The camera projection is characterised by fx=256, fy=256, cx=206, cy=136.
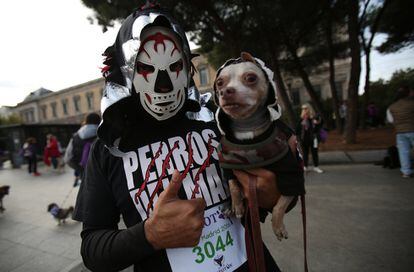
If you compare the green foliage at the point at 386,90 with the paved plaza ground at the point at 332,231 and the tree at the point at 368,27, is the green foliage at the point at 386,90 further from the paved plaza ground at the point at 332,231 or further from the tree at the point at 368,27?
the paved plaza ground at the point at 332,231

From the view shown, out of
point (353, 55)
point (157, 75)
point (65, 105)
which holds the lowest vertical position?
point (157, 75)

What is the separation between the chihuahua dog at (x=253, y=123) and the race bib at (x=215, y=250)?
0.09 metres

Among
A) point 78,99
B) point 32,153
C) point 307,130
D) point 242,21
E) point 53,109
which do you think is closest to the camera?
point 307,130

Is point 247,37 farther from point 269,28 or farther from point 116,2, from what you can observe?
point 116,2

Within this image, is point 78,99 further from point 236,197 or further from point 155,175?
point 236,197

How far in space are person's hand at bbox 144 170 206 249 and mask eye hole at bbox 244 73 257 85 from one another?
43 cm

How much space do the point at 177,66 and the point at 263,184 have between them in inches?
24.3

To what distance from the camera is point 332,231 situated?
3238 millimetres

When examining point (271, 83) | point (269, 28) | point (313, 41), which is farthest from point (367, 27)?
point (271, 83)

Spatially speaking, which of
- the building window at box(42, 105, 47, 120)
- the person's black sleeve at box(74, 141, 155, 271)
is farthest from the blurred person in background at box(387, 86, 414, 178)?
the building window at box(42, 105, 47, 120)

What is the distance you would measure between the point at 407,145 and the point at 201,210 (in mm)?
5671

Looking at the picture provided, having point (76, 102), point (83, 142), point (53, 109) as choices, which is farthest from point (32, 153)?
point (53, 109)

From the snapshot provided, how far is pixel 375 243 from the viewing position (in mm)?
2875

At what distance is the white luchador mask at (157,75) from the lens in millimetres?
1077
